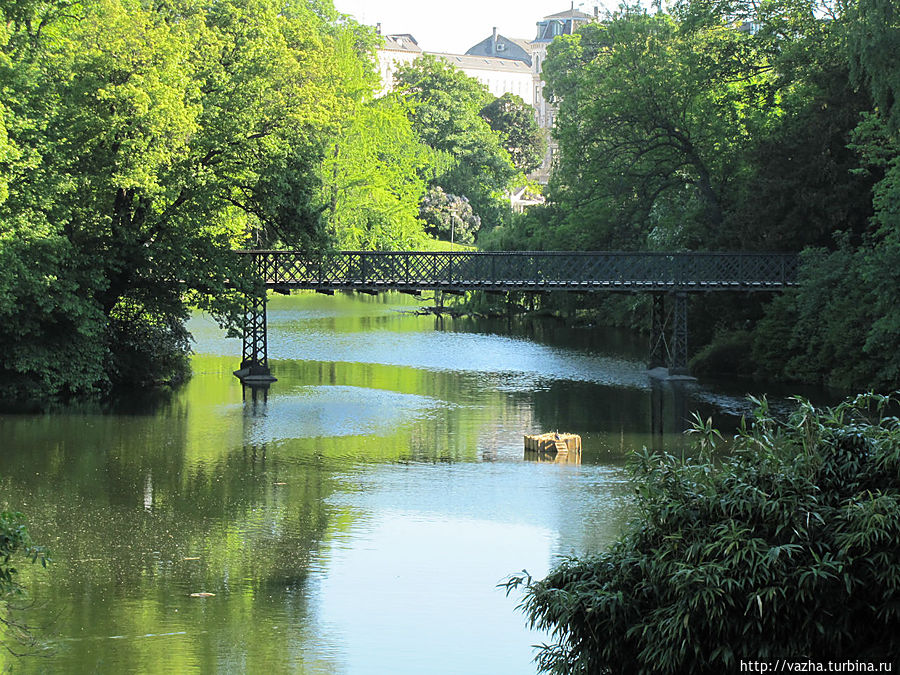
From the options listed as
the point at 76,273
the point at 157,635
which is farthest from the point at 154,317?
the point at 157,635

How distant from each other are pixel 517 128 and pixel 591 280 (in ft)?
308

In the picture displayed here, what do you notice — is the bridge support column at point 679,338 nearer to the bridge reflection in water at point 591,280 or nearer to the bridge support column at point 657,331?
the bridge reflection in water at point 591,280

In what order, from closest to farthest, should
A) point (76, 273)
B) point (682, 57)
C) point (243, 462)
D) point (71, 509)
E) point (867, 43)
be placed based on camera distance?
1. point (71, 509)
2. point (243, 462)
3. point (867, 43)
4. point (76, 273)
5. point (682, 57)

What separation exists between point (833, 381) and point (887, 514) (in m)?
27.8

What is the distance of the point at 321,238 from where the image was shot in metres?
37.2

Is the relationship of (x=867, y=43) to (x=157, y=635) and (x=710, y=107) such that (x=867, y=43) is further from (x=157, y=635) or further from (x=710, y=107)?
(x=157, y=635)

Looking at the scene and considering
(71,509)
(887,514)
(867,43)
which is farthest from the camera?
(867,43)

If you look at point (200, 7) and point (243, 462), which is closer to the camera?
point (243, 462)

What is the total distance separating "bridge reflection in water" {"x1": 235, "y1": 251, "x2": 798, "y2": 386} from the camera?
38.6 meters

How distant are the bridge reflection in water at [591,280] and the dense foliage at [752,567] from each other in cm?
2739

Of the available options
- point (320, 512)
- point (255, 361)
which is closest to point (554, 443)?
point (320, 512)

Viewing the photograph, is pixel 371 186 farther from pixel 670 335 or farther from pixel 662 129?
pixel 670 335

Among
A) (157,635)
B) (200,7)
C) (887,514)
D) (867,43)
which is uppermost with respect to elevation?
(200,7)

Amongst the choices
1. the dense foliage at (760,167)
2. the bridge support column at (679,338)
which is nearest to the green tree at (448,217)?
the dense foliage at (760,167)
